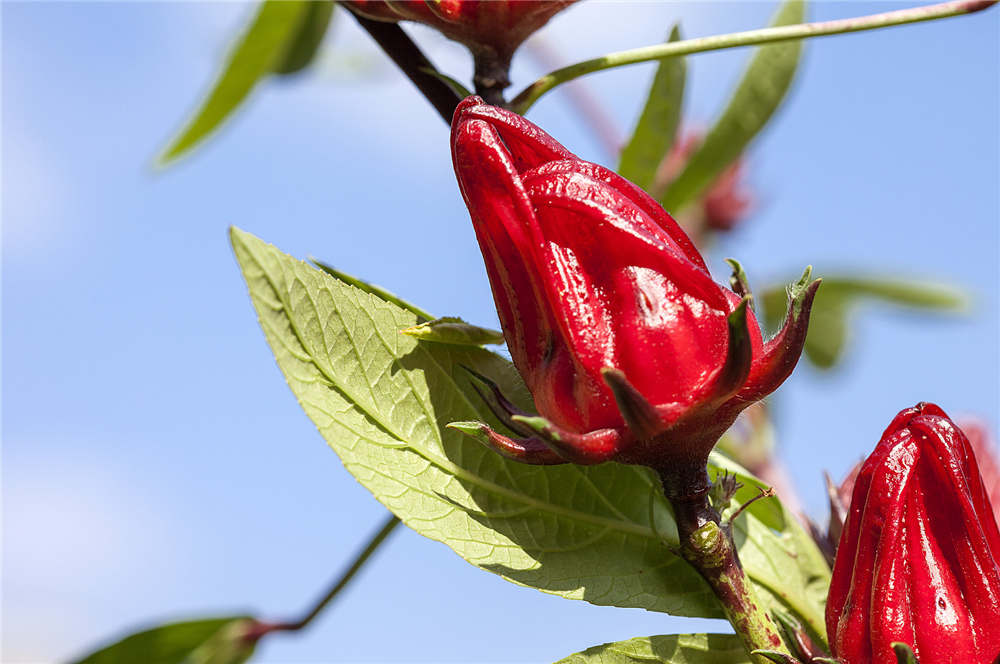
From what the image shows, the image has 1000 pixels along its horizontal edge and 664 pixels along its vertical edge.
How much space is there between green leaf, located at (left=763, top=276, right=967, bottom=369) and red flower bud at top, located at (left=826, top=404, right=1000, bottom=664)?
1.79 metres

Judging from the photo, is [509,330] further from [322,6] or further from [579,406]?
[322,6]

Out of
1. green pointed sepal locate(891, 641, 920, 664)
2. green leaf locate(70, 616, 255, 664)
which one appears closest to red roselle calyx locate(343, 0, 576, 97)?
green pointed sepal locate(891, 641, 920, 664)

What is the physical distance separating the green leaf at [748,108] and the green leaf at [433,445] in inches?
28.7

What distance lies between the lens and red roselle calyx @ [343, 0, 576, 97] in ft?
3.02

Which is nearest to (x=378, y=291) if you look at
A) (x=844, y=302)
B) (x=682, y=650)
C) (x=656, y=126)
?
(x=682, y=650)

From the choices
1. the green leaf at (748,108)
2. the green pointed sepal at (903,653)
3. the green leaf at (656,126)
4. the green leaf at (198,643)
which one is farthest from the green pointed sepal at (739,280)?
the green leaf at (198,643)

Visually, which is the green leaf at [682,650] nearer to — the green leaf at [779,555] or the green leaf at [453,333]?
the green leaf at [779,555]

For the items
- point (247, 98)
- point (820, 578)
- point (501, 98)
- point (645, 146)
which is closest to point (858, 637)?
point (820, 578)

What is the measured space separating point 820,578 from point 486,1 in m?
0.60

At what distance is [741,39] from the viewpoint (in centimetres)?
96

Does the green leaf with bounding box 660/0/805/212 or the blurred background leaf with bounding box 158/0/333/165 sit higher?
the blurred background leaf with bounding box 158/0/333/165

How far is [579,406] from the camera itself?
72 cm

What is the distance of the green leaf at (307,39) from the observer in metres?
1.74

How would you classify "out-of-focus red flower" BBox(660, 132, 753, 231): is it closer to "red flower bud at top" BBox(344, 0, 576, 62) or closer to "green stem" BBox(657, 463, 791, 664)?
"red flower bud at top" BBox(344, 0, 576, 62)
